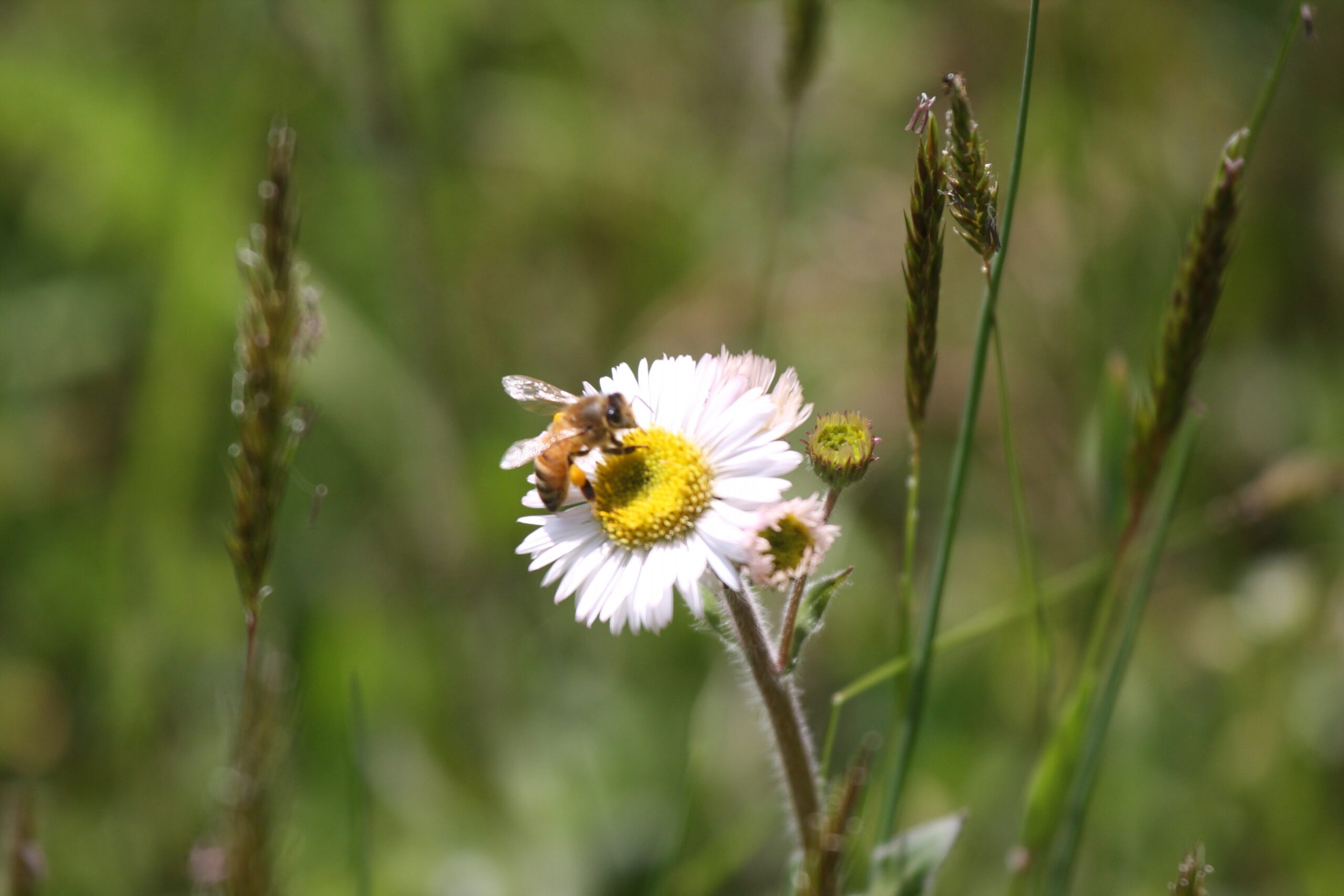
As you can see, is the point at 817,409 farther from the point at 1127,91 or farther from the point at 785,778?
the point at 785,778

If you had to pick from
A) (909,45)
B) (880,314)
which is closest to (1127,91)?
(909,45)

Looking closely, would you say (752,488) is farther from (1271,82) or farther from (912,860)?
(1271,82)

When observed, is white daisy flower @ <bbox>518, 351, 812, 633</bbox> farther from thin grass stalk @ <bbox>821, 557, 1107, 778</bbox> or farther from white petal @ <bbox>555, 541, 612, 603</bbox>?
thin grass stalk @ <bbox>821, 557, 1107, 778</bbox>

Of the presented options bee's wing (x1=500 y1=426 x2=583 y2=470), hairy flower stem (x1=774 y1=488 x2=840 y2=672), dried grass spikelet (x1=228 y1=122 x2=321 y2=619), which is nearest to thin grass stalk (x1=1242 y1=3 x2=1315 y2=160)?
hairy flower stem (x1=774 y1=488 x2=840 y2=672)

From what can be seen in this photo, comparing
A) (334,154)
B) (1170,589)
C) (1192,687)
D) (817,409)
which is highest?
(334,154)

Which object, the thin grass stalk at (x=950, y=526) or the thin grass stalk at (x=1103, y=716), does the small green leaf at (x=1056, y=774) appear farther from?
the thin grass stalk at (x=950, y=526)
